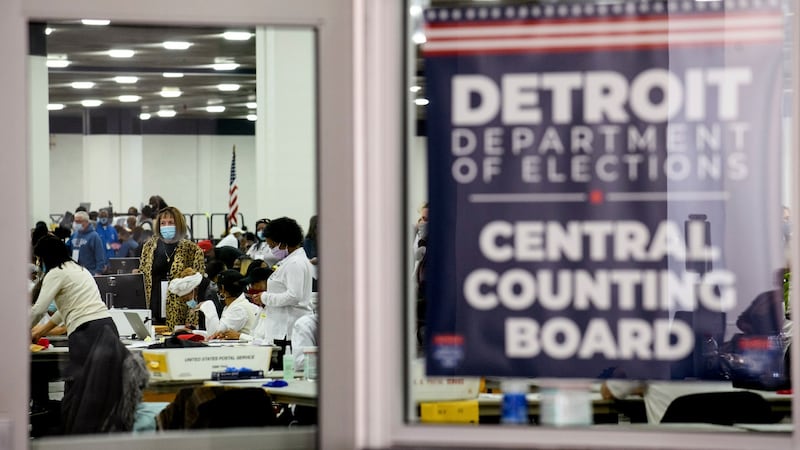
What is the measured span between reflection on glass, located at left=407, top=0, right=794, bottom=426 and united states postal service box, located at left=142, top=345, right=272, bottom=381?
1565 millimetres

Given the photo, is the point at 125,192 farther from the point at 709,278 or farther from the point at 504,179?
the point at 709,278

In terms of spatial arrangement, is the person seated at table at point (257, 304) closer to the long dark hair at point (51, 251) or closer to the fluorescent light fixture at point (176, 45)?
the long dark hair at point (51, 251)

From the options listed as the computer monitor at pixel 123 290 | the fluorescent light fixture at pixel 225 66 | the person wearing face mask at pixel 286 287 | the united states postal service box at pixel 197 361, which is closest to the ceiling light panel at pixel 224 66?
the fluorescent light fixture at pixel 225 66

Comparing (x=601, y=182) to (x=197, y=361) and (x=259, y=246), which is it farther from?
(x=259, y=246)

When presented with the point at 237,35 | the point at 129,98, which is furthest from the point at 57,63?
the point at 129,98

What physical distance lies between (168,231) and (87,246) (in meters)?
0.57

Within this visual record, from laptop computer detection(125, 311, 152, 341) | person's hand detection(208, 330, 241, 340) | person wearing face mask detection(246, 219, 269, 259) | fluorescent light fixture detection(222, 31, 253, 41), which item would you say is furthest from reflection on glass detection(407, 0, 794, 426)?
person's hand detection(208, 330, 241, 340)

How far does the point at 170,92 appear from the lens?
521 centimetres

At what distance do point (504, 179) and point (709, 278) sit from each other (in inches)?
24.3

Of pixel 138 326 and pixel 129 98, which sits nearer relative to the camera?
pixel 129 98

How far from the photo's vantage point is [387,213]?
122 inches

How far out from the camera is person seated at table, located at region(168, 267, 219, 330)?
6.49 m

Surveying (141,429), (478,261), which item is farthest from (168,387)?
(478,261)

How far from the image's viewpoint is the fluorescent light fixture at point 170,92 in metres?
5.15
